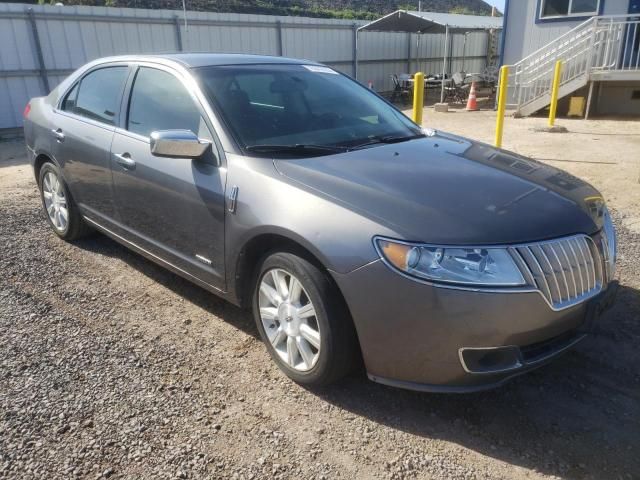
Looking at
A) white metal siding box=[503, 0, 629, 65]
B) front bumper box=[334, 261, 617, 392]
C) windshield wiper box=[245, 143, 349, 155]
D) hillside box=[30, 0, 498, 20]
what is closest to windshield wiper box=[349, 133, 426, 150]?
windshield wiper box=[245, 143, 349, 155]

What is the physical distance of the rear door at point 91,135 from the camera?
3990 millimetres

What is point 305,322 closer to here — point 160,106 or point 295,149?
point 295,149

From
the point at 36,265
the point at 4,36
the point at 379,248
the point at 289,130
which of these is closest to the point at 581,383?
the point at 379,248

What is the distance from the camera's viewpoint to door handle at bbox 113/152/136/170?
143 inches

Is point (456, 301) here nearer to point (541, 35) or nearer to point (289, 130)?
point (289, 130)

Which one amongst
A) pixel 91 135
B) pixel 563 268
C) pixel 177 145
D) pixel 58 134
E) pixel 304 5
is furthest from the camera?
pixel 304 5

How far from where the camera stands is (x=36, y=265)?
454 cm

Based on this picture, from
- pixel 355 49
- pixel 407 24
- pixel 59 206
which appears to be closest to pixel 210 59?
pixel 59 206

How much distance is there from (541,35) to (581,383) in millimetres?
13818

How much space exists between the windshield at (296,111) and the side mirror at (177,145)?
0.24m

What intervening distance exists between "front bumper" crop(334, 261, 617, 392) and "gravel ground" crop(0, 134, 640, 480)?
0.32 m

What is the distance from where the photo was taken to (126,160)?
→ 145 inches

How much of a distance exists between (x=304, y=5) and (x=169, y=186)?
52.6 m

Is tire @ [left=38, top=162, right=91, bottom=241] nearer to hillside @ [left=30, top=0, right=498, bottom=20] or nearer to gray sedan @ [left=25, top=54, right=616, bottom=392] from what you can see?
gray sedan @ [left=25, top=54, right=616, bottom=392]
